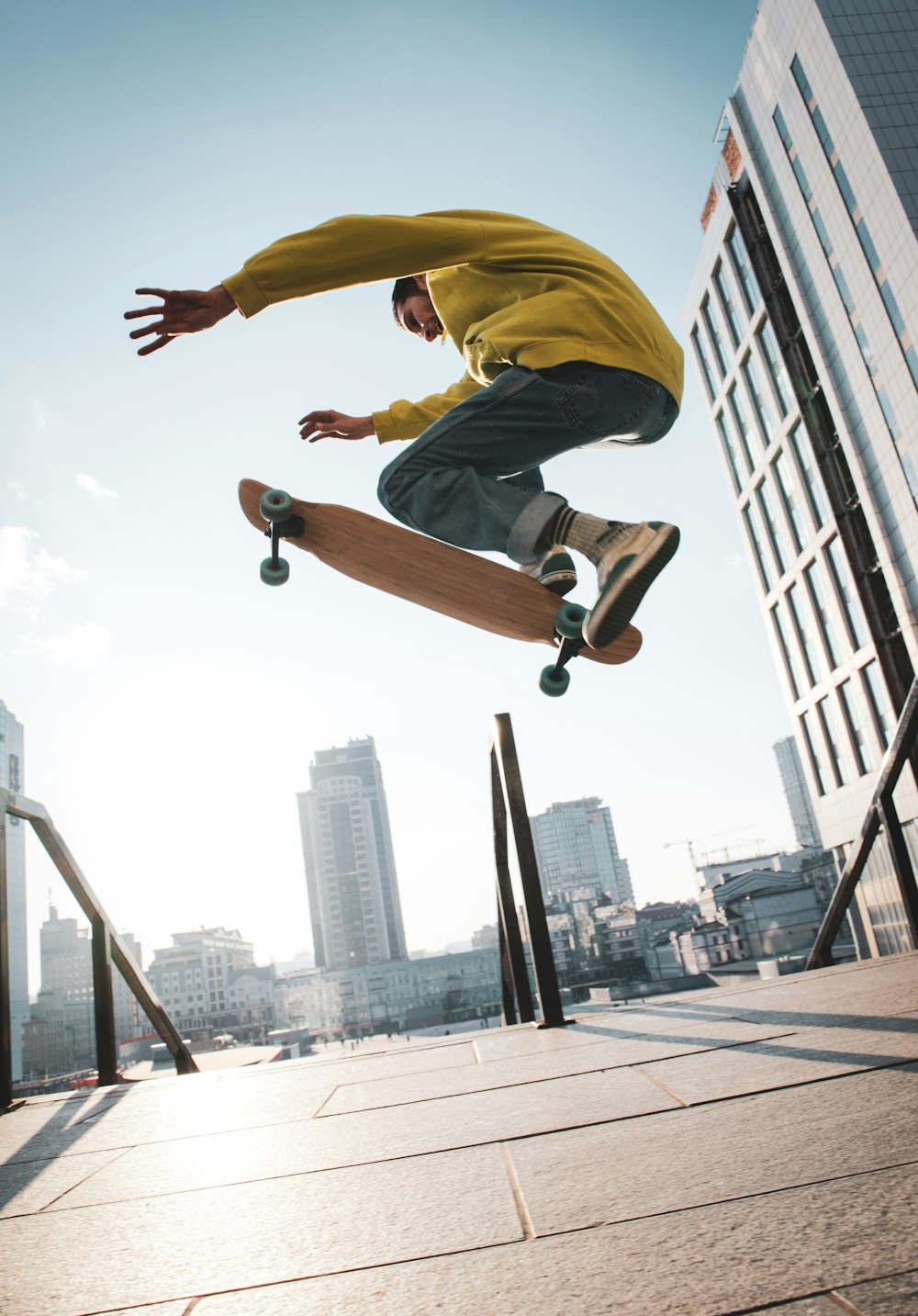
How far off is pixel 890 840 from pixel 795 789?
167 metres

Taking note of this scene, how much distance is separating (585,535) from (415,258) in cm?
94

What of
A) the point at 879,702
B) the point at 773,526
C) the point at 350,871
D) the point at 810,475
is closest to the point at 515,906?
the point at 879,702

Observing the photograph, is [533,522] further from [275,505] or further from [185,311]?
[185,311]

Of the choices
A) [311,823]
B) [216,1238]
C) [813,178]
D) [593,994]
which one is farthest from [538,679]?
[311,823]

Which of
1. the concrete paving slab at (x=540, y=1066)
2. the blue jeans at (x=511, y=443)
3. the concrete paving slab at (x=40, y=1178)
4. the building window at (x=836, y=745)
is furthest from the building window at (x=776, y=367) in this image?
the concrete paving slab at (x=40, y=1178)

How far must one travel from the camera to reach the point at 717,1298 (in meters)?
0.74

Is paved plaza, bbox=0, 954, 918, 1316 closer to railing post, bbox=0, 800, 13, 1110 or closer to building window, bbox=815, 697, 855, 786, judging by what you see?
railing post, bbox=0, 800, 13, 1110

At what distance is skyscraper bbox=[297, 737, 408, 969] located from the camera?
122 m

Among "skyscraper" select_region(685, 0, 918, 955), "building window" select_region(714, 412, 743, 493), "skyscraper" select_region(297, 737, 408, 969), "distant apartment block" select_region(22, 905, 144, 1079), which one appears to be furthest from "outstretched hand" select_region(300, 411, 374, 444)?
"skyscraper" select_region(297, 737, 408, 969)

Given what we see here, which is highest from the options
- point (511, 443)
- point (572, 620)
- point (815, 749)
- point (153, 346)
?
point (815, 749)

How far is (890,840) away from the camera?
396 cm

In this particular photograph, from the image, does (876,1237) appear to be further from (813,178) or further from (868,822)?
(813,178)

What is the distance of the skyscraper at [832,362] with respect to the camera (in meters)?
22.9

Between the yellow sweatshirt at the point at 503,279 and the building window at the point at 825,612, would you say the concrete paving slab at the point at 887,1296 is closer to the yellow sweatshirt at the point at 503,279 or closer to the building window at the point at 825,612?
the yellow sweatshirt at the point at 503,279
